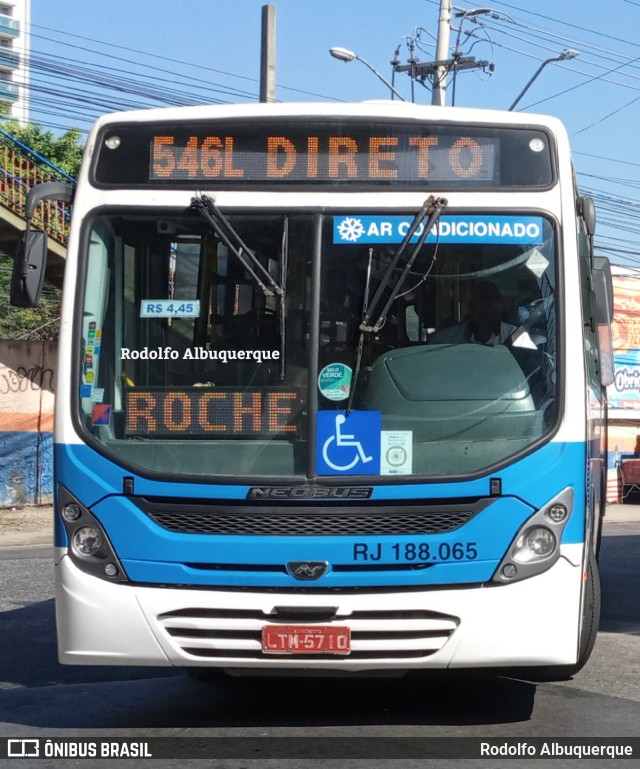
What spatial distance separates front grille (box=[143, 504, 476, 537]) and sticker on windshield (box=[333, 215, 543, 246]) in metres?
1.35

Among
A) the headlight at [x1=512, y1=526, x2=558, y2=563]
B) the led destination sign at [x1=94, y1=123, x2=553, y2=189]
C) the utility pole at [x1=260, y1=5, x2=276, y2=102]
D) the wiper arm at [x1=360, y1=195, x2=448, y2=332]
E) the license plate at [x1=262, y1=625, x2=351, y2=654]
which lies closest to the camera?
the license plate at [x1=262, y1=625, x2=351, y2=654]

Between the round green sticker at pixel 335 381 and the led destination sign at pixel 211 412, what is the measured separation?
0.14 m

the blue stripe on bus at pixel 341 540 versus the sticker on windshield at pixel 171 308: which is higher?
the sticker on windshield at pixel 171 308

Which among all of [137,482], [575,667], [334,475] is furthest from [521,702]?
[137,482]

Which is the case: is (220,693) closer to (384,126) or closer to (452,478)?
(452,478)

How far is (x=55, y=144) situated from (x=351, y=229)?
36109mm

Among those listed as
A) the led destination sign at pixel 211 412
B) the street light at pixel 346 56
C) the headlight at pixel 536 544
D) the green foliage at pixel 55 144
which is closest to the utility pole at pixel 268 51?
the street light at pixel 346 56

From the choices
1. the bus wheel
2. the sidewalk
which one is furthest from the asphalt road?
the sidewalk

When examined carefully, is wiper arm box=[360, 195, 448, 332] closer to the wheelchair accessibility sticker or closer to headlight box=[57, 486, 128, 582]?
the wheelchair accessibility sticker

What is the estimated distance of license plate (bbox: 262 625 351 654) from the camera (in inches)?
214

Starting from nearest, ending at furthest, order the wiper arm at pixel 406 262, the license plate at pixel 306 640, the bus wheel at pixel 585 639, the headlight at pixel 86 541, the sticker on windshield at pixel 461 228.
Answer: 1. the license plate at pixel 306 640
2. the headlight at pixel 86 541
3. the wiper arm at pixel 406 262
4. the sticker on windshield at pixel 461 228
5. the bus wheel at pixel 585 639

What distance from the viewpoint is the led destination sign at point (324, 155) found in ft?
19.8

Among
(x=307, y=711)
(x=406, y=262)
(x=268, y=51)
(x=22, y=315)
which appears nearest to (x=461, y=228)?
(x=406, y=262)
